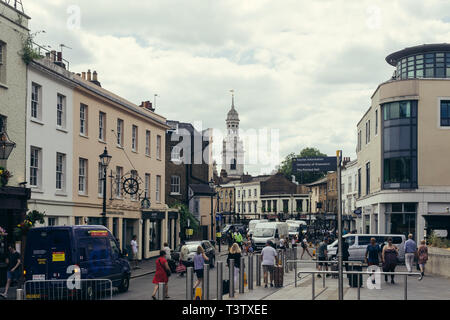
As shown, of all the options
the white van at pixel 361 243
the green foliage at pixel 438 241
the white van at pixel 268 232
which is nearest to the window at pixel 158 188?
the white van at pixel 268 232

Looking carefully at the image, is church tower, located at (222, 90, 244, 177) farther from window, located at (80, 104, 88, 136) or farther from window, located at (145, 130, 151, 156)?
window, located at (80, 104, 88, 136)

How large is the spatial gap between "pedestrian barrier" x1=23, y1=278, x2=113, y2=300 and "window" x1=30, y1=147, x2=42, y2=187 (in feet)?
40.9

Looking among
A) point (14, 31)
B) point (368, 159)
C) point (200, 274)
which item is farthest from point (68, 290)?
point (368, 159)

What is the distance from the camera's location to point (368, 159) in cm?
5416

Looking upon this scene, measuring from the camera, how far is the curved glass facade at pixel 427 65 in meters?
50.1

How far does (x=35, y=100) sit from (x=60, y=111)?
8.58 ft

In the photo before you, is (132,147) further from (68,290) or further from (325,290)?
(68,290)

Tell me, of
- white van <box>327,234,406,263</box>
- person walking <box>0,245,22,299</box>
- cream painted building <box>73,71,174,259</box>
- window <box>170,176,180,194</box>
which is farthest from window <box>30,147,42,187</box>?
window <box>170,176,180,194</box>

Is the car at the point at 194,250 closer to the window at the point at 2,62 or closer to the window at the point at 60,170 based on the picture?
the window at the point at 60,170

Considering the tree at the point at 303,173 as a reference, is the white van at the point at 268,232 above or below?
below

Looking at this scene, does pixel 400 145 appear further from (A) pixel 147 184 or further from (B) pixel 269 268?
(B) pixel 269 268

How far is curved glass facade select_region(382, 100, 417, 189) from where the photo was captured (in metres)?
45.4

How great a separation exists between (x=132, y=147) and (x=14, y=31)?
15692 millimetres

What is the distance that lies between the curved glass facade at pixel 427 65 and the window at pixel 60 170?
3090cm
